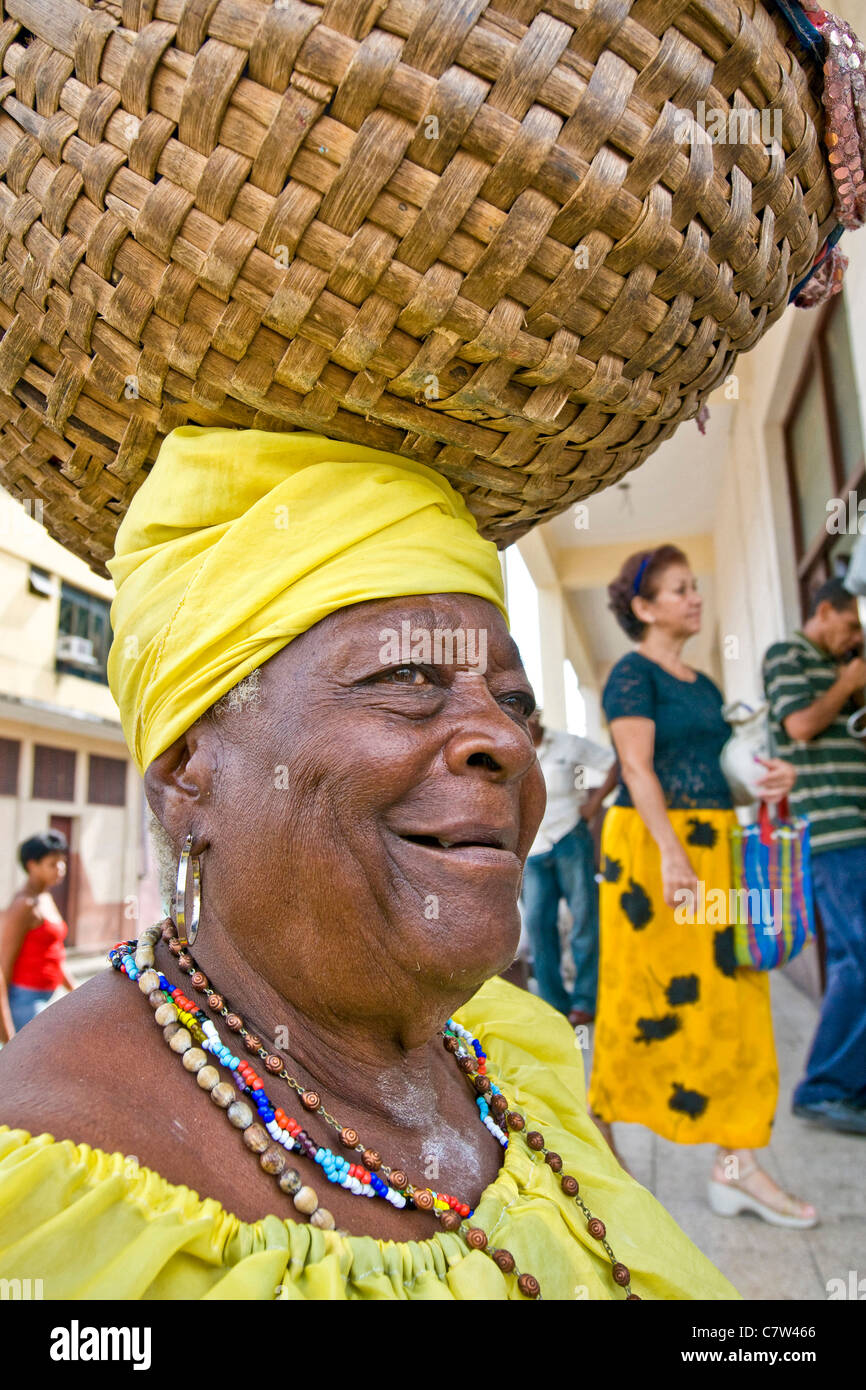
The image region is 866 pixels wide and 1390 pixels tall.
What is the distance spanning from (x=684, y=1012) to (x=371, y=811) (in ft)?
7.76

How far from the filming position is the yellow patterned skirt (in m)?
3.04

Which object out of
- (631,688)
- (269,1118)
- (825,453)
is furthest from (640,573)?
(269,1118)

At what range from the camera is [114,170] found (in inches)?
38.9

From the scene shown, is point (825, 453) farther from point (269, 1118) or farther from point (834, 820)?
point (269, 1118)

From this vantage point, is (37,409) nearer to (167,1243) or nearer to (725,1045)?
(167,1243)

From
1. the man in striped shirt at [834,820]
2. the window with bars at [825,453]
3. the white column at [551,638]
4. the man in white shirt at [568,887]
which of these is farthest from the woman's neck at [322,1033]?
the white column at [551,638]

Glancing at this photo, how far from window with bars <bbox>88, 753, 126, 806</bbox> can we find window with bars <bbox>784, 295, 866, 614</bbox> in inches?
448

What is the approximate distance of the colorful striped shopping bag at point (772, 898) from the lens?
2.97 metres

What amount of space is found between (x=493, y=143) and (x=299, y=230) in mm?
206

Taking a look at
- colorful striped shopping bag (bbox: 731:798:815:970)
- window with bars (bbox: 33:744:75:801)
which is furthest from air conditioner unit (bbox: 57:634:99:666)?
colorful striped shopping bag (bbox: 731:798:815:970)

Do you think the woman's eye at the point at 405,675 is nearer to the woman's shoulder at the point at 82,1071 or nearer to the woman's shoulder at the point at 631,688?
the woman's shoulder at the point at 82,1071

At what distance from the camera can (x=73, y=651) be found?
527 inches

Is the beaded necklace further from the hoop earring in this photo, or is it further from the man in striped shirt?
the man in striped shirt
